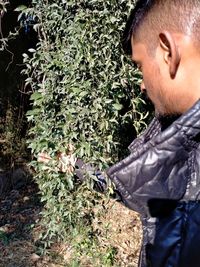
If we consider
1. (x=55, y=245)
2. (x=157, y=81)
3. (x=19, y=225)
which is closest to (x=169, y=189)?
(x=157, y=81)

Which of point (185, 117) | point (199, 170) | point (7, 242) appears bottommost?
point (7, 242)

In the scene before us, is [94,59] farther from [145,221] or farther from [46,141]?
[145,221]

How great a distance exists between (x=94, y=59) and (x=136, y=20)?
4.30ft

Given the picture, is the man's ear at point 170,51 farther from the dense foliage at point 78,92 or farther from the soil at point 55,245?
the soil at point 55,245

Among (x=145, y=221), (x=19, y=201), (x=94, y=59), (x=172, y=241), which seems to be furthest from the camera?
(x=19, y=201)

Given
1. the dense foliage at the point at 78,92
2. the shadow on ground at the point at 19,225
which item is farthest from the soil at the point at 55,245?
the dense foliage at the point at 78,92

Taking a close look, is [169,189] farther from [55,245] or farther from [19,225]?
[19,225]

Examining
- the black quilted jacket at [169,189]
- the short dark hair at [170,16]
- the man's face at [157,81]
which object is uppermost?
the short dark hair at [170,16]

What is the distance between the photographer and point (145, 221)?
1213mm

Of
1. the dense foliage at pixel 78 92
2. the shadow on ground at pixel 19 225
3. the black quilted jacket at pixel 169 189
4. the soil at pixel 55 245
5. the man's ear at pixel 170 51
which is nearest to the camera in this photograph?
the black quilted jacket at pixel 169 189

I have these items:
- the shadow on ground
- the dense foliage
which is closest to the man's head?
the dense foliage

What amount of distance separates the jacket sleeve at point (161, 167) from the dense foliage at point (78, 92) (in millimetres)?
1432

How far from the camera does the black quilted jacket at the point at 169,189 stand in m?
0.93

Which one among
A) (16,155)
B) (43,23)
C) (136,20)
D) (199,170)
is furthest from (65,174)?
→ (16,155)
